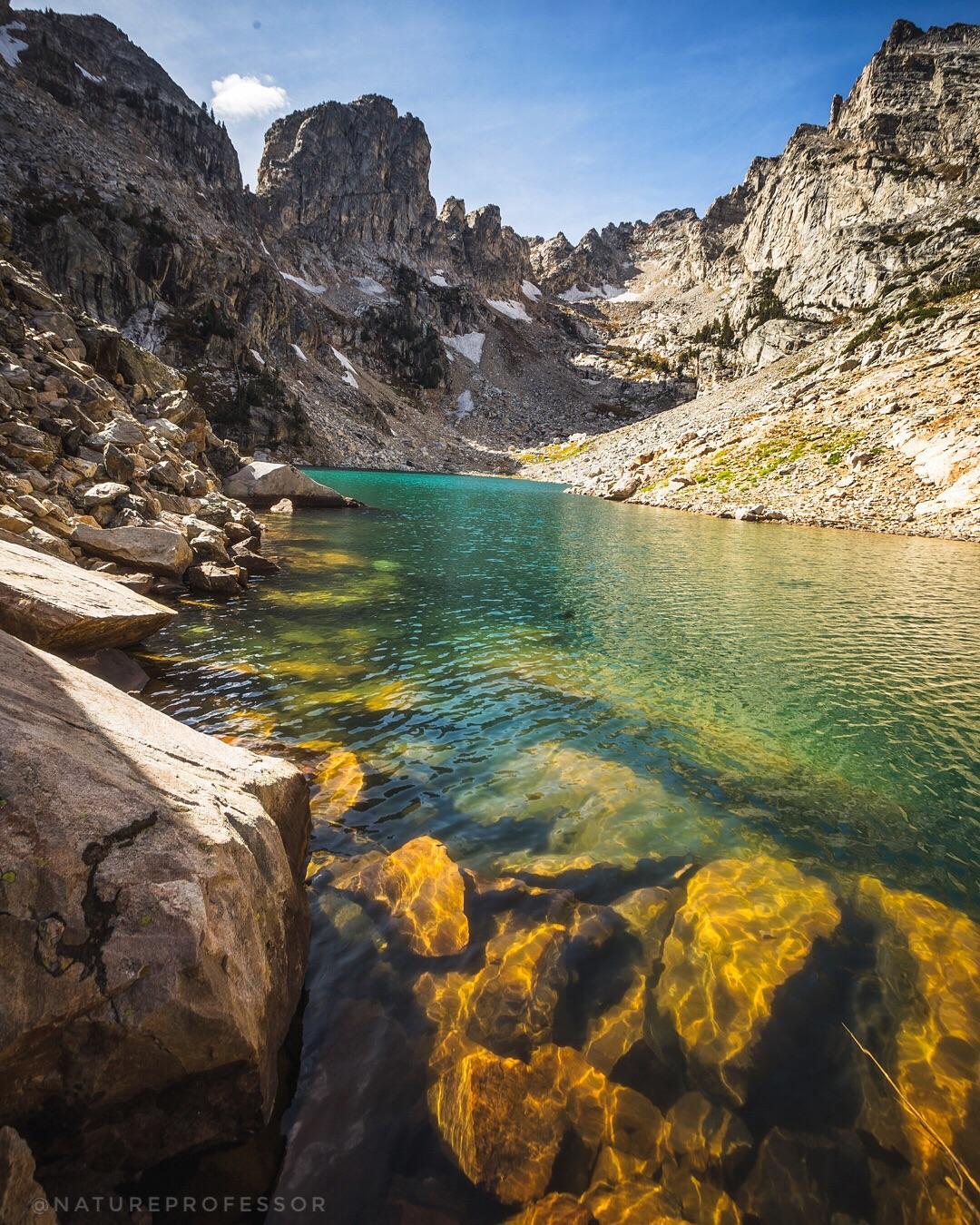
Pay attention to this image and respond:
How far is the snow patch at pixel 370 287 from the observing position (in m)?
161

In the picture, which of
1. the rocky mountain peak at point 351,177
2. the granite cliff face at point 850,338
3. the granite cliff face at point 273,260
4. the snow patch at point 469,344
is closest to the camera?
the granite cliff face at point 850,338

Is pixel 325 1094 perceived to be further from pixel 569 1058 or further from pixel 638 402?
pixel 638 402

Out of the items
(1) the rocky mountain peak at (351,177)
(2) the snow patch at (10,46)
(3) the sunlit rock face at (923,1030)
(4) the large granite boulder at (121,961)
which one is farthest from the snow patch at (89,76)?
(3) the sunlit rock face at (923,1030)

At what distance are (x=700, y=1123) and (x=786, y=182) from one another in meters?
184

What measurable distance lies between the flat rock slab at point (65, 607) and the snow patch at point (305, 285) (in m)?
160

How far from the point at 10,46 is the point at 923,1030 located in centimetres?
16899

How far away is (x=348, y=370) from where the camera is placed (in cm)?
12888

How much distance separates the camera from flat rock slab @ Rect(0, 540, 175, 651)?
329 inches

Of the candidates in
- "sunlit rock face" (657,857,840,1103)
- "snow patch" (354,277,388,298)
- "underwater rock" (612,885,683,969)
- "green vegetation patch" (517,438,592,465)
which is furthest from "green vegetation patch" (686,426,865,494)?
"snow patch" (354,277,388,298)

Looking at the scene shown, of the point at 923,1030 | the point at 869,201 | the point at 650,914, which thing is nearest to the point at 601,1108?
the point at 650,914

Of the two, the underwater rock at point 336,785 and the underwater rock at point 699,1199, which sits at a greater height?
the underwater rock at point 336,785

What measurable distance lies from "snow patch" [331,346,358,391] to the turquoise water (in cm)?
11509

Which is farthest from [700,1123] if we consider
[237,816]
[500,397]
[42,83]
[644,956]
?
[500,397]

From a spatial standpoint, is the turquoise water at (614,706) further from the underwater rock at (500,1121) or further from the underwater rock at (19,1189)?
the underwater rock at (19,1189)
